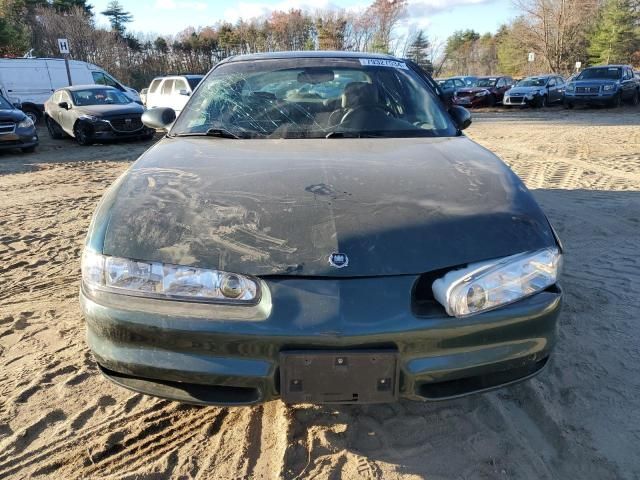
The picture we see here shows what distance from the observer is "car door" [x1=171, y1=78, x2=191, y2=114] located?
14102 millimetres

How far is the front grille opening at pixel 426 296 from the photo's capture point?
175 cm

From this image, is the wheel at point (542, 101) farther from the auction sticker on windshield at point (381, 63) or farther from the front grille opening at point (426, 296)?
the front grille opening at point (426, 296)

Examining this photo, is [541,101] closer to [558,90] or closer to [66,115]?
[558,90]

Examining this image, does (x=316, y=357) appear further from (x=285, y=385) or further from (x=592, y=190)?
(x=592, y=190)

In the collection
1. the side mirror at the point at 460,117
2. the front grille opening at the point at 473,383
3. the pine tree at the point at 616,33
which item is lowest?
the front grille opening at the point at 473,383

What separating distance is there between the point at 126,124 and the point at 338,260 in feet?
37.5

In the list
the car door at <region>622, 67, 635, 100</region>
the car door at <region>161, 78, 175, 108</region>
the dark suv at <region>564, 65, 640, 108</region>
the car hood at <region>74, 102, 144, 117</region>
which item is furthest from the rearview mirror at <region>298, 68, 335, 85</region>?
the car door at <region>622, 67, 635, 100</region>

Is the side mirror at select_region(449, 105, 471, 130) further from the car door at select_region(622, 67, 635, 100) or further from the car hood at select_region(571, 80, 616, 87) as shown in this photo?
the car door at select_region(622, 67, 635, 100)

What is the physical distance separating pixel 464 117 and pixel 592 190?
3962 mm

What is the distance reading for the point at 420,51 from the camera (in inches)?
1694

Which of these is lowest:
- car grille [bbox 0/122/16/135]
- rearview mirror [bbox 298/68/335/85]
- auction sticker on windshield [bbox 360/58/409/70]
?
car grille [bbox 0/122/16/135]

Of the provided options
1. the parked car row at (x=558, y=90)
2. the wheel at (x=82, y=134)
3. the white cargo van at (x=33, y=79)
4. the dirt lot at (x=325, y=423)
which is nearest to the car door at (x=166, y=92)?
the white cargo van at (x=33, y=79)

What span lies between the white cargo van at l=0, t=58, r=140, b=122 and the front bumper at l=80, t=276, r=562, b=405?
16012 mm

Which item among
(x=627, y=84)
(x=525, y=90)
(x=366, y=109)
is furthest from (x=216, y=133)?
(x=627, y=84)
